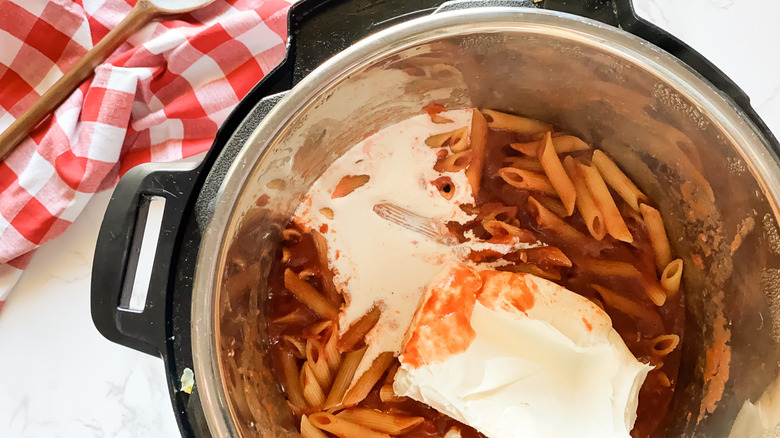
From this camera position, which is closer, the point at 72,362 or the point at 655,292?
the point at 655,292

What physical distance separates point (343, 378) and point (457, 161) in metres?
0.37

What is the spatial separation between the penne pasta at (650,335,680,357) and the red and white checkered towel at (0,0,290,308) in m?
0.78

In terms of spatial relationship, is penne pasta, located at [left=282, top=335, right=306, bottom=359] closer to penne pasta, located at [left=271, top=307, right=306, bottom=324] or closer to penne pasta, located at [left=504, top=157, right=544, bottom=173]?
penne pasta, located at [left=271, top=307, right=306, bottom=324]

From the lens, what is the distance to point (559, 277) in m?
0.95

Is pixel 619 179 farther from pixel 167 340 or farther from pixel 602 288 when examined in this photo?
pixel 167 340

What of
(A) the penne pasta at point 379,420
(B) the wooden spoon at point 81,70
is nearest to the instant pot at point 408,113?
(A) the penne pasta at point 379,420

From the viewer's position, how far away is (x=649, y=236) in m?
0.94

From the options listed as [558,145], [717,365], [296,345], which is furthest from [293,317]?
[717,365]

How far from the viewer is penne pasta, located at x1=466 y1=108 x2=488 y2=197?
0.94 m

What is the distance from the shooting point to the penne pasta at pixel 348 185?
94 centimetres

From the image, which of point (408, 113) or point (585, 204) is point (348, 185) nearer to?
point (408, 113)

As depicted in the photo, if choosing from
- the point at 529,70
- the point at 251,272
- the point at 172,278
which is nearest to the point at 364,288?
the point at 251,272

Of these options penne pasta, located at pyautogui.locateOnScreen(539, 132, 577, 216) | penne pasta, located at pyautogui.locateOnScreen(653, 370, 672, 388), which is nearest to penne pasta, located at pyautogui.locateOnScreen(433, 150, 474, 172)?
penne pasta, located at pyautogui.locateOnScreen(539, 132, 577, 216)

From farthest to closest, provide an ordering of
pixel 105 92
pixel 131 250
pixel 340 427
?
pixel 105 92, pixel 340 427, pixel 131 250
